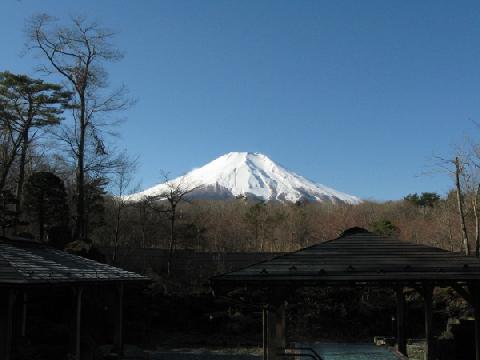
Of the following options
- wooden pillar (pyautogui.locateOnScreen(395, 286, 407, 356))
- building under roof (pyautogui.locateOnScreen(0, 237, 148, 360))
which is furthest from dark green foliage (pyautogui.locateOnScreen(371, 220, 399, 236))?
building under roof (pyautogui.locateOnScreen(0, 237, 148, 360))

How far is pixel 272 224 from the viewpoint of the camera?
28.9 metres

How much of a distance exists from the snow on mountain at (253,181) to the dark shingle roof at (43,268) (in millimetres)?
66054

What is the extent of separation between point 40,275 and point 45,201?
11438 mm

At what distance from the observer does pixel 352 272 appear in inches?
344

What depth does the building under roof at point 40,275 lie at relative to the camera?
9414 mm

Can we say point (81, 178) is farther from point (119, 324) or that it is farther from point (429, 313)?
point (429, 313)

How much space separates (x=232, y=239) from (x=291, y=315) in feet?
21.6

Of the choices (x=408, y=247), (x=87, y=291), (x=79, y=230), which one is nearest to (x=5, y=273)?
(x=408, y=247)

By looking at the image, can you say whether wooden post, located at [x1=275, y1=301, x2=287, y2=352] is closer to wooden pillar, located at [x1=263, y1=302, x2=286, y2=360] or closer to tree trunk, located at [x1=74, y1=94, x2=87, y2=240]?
wooden pillar, located at [x1=263, y1=302, x2=286, y2=360]

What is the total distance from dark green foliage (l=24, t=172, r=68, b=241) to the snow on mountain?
192ft

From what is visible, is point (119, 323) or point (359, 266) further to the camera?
point (119, 323)

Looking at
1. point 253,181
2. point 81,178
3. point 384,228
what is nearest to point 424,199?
point 384,228

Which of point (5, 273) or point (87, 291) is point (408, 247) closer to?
point (5, 273)

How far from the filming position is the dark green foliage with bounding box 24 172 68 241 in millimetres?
20469
